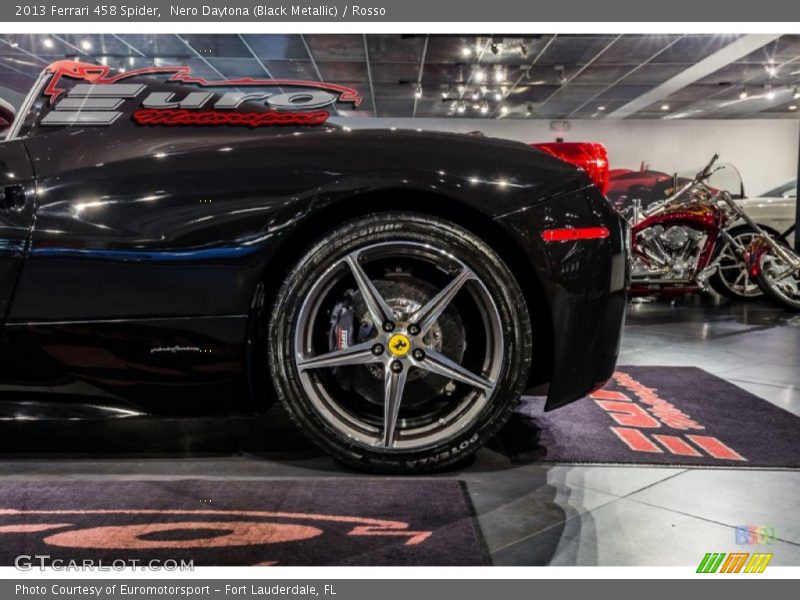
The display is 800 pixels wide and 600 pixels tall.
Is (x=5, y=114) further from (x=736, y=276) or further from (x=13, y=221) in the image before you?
(x=736, y=276)

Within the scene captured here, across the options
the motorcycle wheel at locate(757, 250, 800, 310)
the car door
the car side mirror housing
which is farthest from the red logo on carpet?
the motorcycle wheel at locate(757, 250, 800, 310)

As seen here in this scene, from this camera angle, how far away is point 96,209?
6.01 ft

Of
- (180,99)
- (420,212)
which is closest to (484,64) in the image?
(180,99)

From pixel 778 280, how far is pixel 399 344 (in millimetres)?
5736

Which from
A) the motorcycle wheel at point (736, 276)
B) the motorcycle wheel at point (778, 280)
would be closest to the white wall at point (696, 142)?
the motorcycle wheel at point (736, 276)

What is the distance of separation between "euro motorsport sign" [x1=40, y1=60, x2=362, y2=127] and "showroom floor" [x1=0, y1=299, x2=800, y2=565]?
0.99 meters

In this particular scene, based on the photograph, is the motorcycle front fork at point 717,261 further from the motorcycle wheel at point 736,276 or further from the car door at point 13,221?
the car door at point 13,221

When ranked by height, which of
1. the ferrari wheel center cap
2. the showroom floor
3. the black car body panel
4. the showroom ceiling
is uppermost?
the showroom ceiling

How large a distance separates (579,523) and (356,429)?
0.63 metres

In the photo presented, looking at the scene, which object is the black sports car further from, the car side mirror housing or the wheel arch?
the car side mirror housing

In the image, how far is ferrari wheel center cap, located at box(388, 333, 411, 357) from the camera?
6.08 feet

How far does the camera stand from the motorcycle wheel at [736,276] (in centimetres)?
671

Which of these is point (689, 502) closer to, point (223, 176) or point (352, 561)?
point (352, 561)

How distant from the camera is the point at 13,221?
182 cm
